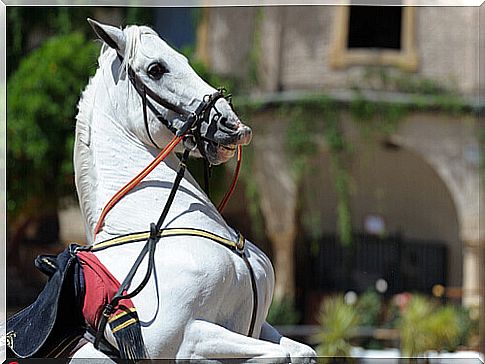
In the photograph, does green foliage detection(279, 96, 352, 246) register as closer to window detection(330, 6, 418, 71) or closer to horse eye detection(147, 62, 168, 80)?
window detection(330, 6, 418, 71)

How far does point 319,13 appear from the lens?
9750mm

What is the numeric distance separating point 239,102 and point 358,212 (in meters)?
1.63

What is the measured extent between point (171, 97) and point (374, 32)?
313 inches

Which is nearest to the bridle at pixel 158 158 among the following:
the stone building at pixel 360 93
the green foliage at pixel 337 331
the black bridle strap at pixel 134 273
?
the black bridle strap at pixel 134 273

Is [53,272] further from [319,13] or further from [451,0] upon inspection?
[319,13]

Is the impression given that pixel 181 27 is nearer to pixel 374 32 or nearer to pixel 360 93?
pixel 360 93

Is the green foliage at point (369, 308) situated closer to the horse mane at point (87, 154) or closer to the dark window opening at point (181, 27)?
the dark window opening at point (181, 27)

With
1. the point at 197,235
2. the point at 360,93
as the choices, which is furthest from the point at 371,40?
the point at 197,235

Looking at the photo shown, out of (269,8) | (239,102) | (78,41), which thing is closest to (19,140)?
(78,41)

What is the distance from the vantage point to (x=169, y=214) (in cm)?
216

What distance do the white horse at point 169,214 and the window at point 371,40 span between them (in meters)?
7.57

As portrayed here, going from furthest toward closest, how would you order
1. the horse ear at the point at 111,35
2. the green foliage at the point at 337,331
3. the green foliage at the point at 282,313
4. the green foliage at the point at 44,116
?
1. the green foliage at the point at 282,313
2. the green foliage at the point at 44,116
3. the green foliage at the point at 337,331
4. the horse ear at the point at 111,35

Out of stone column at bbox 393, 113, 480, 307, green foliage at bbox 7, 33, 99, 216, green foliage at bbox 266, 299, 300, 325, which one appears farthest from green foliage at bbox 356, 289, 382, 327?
green foliage at bbox 7, 33, 99, 216

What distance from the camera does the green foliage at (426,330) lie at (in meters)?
7.27
